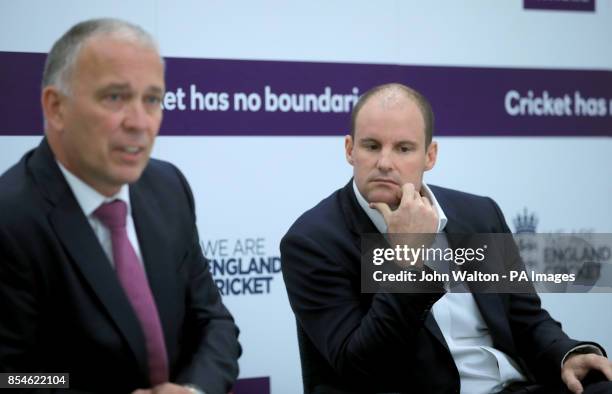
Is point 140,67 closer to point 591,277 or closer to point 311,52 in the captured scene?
point 311,52

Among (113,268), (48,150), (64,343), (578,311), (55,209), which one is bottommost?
(578,311)

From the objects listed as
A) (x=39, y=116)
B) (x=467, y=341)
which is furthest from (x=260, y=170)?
(x=467, y=341)

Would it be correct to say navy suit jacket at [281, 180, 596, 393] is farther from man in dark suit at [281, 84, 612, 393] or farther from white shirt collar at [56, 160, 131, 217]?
white shirt collar at [56, 160, 131, 217]

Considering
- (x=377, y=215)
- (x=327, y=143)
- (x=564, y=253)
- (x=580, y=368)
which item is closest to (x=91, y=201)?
(x=377, y=215)

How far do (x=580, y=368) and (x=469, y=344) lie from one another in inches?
15.3

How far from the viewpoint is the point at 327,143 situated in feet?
14.5

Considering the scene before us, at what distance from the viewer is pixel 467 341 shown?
305 centimetres

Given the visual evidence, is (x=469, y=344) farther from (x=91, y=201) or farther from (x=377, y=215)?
(x=91, y=201)

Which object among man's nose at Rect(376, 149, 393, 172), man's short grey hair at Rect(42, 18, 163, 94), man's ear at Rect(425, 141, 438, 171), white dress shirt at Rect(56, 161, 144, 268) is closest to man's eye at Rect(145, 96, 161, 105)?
man's short grey hair at Rect(42, 18, 163, 94)

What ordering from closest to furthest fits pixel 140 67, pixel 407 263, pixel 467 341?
pixel 140 67 < pixel 407 263 < pixel 467 341

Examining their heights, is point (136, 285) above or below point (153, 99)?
below

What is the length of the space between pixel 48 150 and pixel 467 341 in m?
1.63

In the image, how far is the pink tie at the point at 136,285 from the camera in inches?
86.7

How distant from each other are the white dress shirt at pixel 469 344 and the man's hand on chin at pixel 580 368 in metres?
0.20
